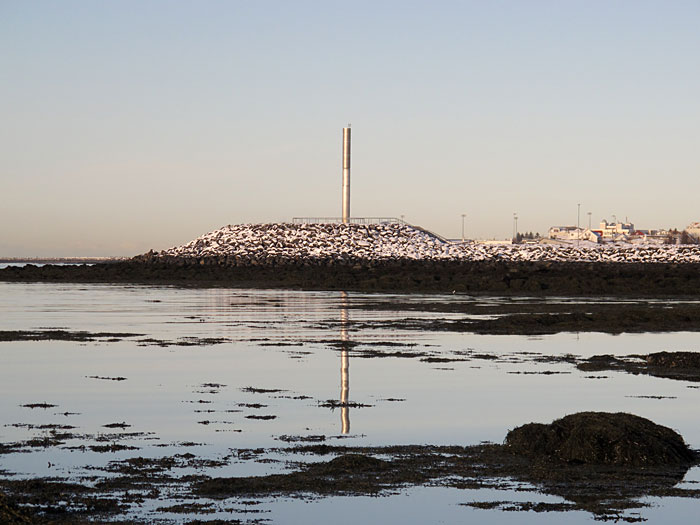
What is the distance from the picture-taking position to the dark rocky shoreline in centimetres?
5156

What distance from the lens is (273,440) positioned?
37.8 ft

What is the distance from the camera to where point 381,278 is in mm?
59688

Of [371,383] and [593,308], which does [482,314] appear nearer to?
[593,308]

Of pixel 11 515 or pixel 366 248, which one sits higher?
pixel 366 248

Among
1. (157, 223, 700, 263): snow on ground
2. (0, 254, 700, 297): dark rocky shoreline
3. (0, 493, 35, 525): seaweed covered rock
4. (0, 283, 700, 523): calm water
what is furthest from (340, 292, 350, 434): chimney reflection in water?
(157, 223, 700, 263): snow on ground

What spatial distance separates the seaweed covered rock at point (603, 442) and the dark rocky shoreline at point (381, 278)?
36.9 metres

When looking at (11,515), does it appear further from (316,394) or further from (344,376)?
(344,376)

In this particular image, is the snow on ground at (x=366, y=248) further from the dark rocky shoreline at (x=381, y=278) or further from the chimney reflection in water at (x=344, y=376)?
the chimney reflection in water at (x=344, y=376)

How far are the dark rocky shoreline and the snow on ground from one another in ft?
26.8

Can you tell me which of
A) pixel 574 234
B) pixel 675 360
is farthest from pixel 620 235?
pixel 675 360

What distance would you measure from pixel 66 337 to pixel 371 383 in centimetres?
1021

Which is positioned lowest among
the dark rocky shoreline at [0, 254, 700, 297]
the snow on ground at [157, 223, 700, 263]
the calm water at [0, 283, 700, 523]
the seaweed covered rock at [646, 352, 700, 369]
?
the calm water at [0, 283, 700, 523]

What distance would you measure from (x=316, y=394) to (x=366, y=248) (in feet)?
292

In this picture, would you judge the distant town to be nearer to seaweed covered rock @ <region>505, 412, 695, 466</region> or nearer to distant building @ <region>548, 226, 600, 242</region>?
distant building @ <region>548, 226, 600, 242</region>
